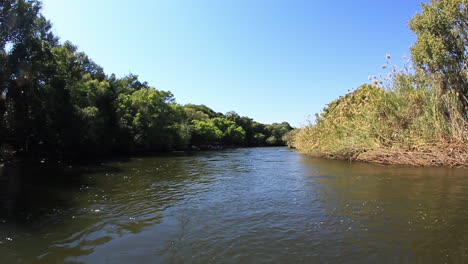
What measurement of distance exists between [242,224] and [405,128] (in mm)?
20822

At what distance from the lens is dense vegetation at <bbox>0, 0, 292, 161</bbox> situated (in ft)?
90.6

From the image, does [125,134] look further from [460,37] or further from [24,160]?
[460,37]

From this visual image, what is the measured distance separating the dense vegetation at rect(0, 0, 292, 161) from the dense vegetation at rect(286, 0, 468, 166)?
3282 centimetres

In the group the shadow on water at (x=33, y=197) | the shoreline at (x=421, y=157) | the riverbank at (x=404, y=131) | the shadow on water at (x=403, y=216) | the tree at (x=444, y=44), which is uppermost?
the tree at (x=444, y=44)

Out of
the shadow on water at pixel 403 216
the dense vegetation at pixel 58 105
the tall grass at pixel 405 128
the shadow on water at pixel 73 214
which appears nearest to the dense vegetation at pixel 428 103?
the tall grass at pixel 405 128

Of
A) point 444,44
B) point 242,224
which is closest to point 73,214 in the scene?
point 242,224

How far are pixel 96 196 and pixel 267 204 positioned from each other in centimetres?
774

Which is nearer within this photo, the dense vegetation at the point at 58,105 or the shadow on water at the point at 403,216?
the shadow on water at the point at 403,216

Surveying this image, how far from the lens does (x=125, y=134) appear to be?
163ft

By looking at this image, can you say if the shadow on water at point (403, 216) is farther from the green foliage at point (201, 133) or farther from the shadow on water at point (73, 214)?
the green foliage at point (201, 133)

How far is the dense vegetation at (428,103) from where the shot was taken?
2042 cm

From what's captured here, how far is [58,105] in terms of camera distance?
34.0 m

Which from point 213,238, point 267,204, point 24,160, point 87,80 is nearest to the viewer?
point 213,238

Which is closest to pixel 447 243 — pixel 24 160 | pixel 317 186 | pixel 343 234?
pixel 343 234
